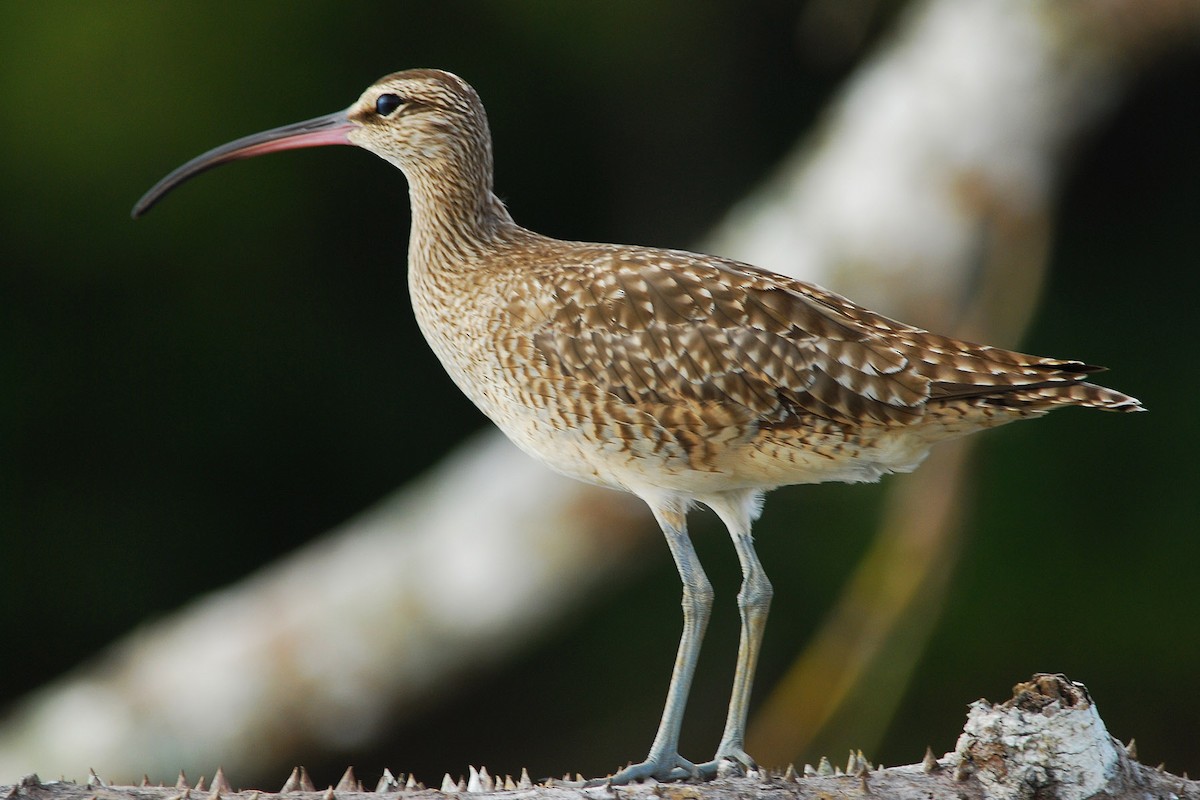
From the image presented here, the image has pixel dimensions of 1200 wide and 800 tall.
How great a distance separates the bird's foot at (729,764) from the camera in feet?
14.9

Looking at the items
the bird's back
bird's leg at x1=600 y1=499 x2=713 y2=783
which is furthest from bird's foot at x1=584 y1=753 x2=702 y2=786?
the bird's back

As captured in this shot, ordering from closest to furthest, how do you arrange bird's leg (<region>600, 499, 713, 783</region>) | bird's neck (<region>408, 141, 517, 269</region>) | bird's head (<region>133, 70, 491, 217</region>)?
bird's leg (<region>600, 499, 713, 783</region>), bird's neck (<region>408, 141, 517, 269</region>), bird's head (<region>133, 70, 491, 217</region>)

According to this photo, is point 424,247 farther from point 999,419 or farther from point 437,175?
point 999,419

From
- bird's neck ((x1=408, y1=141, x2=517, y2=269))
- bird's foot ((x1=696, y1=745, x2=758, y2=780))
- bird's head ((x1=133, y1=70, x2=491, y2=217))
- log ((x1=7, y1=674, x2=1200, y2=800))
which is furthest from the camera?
bird's head ((x1=133, y1=70, x2=491, y2=217))

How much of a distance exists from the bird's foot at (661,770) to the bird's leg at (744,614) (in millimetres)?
103

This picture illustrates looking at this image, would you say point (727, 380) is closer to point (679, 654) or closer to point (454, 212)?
point (679, 654)

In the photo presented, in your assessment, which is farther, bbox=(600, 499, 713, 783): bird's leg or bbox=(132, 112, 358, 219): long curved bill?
bbox=(132, 112, 358, 219): long curved bill

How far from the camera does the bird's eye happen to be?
548 cm

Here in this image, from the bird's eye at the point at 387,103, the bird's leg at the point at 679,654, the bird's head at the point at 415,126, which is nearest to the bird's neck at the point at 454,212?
the bird's head at the point at 415,126

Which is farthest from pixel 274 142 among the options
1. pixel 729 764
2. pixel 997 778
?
pixel 997 778

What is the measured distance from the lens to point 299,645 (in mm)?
7199

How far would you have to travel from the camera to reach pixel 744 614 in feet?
16.5

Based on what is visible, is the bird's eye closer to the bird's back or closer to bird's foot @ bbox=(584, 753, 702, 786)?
the bird's back

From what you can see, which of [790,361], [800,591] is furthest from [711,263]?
[800,591]
